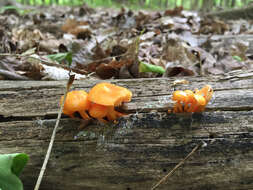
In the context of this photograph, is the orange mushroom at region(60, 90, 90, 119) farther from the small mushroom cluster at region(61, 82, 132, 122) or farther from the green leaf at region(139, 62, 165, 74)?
the green leaf at region(139, 62, 165, 74)

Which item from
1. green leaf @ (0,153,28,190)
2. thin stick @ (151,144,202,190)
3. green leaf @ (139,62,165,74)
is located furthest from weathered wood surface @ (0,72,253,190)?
green leaf @ (139,62,165,74)

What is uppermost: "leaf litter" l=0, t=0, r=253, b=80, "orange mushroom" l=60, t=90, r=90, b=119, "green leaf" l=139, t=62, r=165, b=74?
"orange mushroom" l=60, t=90, r=90, b=119

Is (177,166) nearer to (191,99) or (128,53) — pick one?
(191,99)

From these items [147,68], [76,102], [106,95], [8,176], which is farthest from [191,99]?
[8,176]

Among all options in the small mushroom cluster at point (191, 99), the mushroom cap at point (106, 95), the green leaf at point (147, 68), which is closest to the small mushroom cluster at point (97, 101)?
the mushroom cap at point (106, 95)

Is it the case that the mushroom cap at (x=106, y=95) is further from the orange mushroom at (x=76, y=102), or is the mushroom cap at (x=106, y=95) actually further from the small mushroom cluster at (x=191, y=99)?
the small mushroom cluster at (x=191, y=99)
